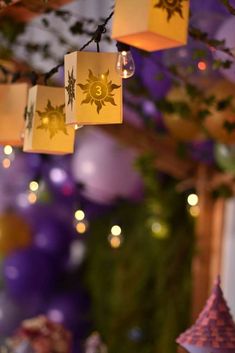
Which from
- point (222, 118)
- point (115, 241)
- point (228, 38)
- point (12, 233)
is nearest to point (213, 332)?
point (228, 38)

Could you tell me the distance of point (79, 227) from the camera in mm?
3936

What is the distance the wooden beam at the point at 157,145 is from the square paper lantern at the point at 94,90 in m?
2.04

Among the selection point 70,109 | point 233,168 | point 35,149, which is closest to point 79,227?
point 233,168

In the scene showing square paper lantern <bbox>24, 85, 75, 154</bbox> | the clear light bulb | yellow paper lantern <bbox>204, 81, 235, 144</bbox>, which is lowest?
square paper lantern <bbox>24, 85, 75, 154</bbox>

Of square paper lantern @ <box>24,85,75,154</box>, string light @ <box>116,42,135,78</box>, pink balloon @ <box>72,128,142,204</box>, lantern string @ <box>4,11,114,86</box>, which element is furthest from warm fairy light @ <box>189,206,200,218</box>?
string light @ <box>116,42,135,78</box>

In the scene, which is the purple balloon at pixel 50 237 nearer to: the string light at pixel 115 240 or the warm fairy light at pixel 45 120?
the string light at pixel 115 240

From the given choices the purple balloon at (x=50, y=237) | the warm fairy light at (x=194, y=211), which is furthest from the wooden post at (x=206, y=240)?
the purple balloon at (x=50, y=237)

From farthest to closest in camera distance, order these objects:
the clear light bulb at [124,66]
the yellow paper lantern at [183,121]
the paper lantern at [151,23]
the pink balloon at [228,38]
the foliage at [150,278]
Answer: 1. the foliage at [150,278]
2. the yellow paper lantern at [183,121]
3. the pink balloon at [228,38]
4. the clear light bulb at [124,66]
5. the paper lantern at [151,23]

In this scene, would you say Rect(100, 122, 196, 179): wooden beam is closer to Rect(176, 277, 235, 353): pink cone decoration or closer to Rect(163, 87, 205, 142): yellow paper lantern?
Rect(163, 87, 205, 142): yellow paper lantern

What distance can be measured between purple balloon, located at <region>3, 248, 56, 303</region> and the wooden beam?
3.03 feet

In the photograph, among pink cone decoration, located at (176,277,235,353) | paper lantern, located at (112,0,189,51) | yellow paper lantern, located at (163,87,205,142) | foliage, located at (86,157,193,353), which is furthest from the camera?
foliage, located at (86,157,193,353)

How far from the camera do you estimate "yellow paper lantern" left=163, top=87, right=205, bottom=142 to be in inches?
141

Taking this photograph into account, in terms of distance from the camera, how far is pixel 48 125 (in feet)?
8.52

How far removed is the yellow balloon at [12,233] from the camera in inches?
192
